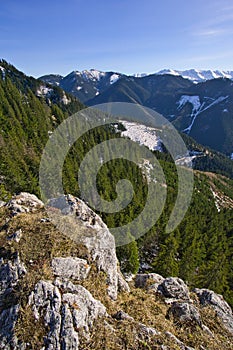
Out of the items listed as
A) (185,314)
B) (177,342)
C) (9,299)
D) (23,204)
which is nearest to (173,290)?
(185,314)

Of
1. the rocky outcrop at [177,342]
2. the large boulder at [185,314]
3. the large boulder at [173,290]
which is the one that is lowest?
the large boulder at [173,290]

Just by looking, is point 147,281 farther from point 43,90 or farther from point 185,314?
point 43,90

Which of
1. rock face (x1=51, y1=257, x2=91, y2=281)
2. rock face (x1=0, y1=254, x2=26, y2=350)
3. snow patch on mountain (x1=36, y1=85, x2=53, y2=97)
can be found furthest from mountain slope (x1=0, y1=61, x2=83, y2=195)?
rock face (x1=51, y1=257, x2=91, y2=281)

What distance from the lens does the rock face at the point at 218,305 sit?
19.6 metres

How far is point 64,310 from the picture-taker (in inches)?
544

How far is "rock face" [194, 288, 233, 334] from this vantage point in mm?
19562

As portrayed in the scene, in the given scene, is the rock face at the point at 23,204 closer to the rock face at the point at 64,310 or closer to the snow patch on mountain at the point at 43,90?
the rock face at the point at 64,310

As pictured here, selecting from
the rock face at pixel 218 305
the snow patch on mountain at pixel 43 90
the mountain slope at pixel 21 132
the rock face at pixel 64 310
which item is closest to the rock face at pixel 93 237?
the rock face at pixel 64 310

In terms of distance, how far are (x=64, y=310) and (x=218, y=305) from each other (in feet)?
49.4

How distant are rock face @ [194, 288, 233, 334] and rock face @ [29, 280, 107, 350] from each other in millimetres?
10947

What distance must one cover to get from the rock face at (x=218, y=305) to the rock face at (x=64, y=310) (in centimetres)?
1095

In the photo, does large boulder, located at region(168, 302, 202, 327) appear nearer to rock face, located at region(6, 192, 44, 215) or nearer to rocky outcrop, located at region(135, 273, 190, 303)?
rocky outcrop, located at region(135, 273, 190, 303)

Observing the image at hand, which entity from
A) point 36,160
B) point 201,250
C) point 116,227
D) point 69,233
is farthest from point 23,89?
point 69,233

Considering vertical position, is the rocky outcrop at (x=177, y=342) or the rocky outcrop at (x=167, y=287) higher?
the rocky outcrop at (x=177, y=342)
